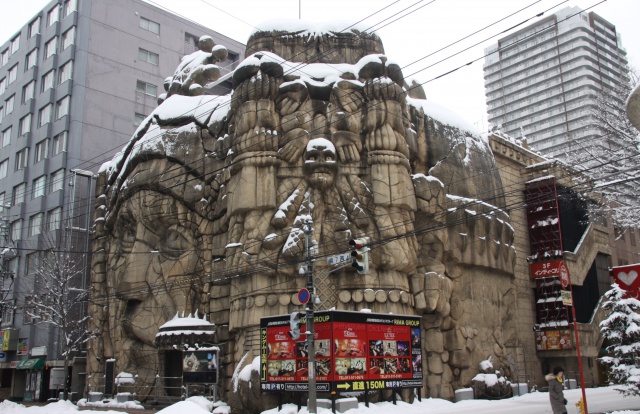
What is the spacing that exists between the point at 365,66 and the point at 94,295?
76.3 feet

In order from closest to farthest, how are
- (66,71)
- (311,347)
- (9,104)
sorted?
(311,347)
(66,71)
(9,104)

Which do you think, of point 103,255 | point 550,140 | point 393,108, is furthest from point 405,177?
point 550,140

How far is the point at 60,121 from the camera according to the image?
169 feet

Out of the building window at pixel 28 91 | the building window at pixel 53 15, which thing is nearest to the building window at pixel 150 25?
the building window at pixel 53 15

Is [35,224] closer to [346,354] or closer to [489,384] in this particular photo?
[346,354]

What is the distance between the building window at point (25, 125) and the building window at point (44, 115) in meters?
1.69

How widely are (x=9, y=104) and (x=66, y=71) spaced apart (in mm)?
11207

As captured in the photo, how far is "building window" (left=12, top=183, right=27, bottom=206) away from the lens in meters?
54.1

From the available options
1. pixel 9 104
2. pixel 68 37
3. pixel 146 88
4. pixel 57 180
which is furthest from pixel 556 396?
pixel 9 104

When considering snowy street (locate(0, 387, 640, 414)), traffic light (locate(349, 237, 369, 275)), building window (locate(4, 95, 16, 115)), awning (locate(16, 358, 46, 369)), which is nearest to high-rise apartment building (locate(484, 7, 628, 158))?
building window (locate(4, 95, 16, 115))

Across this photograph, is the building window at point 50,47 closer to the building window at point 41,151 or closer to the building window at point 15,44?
the building window at point 15,44

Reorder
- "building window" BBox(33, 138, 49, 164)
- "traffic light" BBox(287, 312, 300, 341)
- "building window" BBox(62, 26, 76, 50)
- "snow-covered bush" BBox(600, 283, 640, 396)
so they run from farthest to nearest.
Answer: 1. "building window" BBox(62, 26, 76, 50)
2. "building window" BBox(33, 138, 49, 164)
3. "traffic light" BBox(287, 312, 300, 341)
4. "snow-covered bush" BBox(600, 283, 640, 396)

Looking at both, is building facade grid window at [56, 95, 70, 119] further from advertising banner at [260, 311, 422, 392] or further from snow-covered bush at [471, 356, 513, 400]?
snow-covered bush at [471, 356, 513, 400]

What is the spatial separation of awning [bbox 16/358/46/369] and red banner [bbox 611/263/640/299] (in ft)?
126
